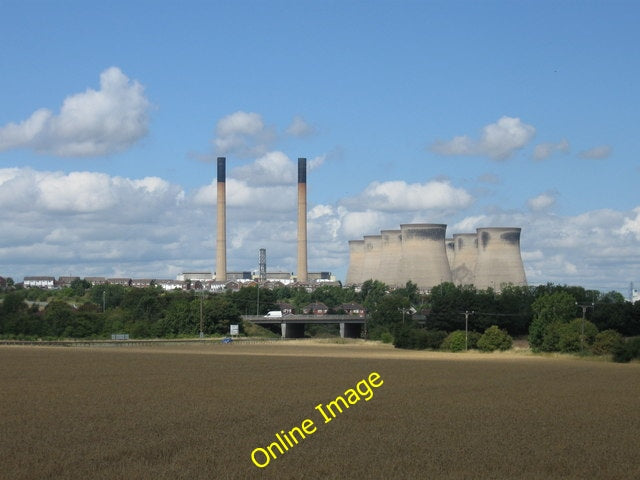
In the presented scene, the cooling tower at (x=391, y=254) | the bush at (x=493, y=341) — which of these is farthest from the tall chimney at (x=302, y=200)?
the bush at (x=493, y=341)

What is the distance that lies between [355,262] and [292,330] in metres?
51.3

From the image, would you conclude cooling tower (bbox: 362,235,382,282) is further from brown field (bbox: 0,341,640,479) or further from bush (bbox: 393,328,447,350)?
brown field (bbox: 0,341,640,479)

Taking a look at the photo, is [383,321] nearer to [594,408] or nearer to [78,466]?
[594,408]

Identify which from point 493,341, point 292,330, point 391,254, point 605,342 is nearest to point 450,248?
point 391,254

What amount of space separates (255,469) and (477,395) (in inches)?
729

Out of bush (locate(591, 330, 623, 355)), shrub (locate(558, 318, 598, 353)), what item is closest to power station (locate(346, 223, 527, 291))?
shrub (locate(558, 318, 598, 353))

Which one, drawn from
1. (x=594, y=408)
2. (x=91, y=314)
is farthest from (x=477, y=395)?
(x=91, y=314)

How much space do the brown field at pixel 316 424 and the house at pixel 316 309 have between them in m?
98.6

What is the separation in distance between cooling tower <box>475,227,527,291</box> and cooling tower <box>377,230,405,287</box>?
17410mm

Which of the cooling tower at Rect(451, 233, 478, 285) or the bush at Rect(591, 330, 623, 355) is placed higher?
the cooling tower at Rect(451, 233, 478, 285)

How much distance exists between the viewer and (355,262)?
582ft

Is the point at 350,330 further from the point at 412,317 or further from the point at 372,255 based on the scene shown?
the point at 372,255

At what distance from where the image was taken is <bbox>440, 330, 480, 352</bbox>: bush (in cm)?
8184

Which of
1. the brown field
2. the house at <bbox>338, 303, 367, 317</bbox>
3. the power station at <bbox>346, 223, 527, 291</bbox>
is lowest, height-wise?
the brown field
